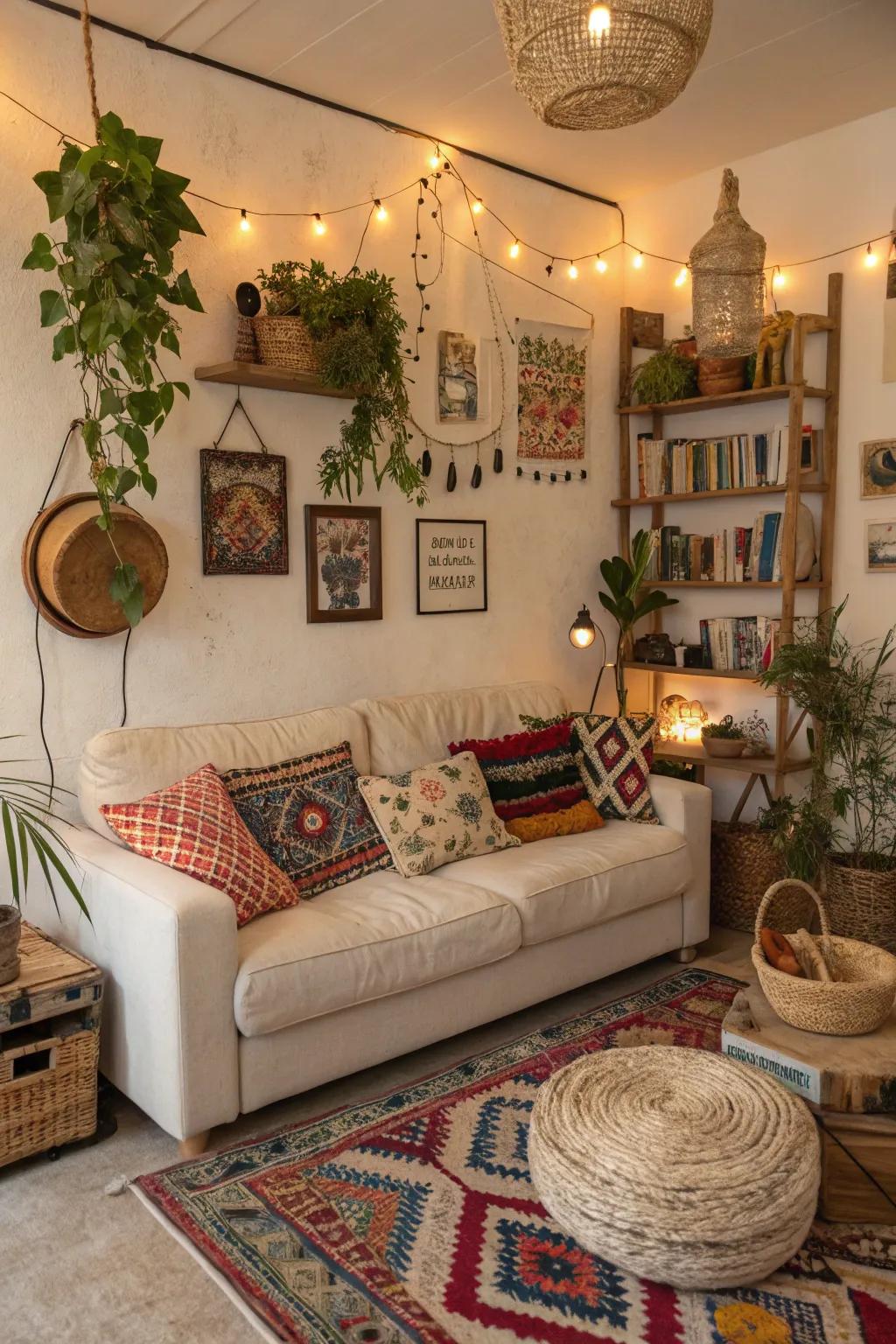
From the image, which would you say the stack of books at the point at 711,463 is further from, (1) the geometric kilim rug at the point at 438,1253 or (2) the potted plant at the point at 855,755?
(1) the geometric kilim rug at the point at 438,1253

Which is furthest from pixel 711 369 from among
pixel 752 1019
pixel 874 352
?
pixel 752 1019

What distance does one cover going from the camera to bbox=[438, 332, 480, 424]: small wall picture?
395 cm

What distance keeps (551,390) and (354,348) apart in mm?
1362

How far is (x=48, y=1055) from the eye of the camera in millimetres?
2375

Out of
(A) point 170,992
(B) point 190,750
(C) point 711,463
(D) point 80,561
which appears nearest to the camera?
(A) point 170,992

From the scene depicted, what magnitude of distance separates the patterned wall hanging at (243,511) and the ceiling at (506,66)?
1062 millimetres

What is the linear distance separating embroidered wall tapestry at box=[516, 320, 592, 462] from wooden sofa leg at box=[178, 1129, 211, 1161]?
9.23 ft

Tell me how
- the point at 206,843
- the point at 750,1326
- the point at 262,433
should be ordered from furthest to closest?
1. the point at 262,433
2. the point at 206,843
3. the point at 750,1326

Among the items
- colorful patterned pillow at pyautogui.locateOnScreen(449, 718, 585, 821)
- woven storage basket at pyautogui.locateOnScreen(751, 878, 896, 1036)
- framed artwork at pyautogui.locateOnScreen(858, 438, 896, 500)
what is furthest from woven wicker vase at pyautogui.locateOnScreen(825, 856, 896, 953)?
framed artwork at pyautogui.locateOnScreen(858, 438, 896, 500)

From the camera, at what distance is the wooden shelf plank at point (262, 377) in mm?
3125

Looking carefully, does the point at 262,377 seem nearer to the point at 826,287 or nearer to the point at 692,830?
the point at 692,830

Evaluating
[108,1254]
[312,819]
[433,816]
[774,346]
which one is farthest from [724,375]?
[108,1254]

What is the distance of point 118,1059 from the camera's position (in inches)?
100

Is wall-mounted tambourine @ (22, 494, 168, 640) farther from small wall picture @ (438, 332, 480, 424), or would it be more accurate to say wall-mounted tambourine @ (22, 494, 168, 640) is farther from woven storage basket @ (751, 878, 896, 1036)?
woven storage basket @ (751, 878, 896, 1036)
